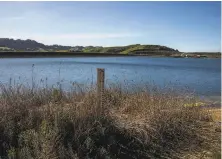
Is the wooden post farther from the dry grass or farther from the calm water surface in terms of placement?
the calm water surface

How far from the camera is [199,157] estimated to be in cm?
724

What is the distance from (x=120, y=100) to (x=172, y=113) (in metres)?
1.74

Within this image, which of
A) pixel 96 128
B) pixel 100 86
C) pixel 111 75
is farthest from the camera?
pixel 111 75

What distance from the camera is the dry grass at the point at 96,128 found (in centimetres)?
642

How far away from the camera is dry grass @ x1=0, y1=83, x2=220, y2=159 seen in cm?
642

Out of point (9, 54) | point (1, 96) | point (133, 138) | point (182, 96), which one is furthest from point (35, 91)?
point (9, 54)

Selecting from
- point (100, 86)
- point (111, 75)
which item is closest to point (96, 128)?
point (100, 86)

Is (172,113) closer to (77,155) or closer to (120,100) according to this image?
(120,100)

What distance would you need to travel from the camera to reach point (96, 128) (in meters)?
7.28

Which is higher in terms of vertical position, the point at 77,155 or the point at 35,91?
the point at 35,91

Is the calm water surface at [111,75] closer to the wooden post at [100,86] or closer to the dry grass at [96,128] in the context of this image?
the wooden post at [100,86]

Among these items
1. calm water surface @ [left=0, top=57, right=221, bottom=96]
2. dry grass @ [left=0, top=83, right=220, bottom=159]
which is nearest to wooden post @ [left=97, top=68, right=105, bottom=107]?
dry grass @ [left=0, top=83, right=220, bottom=159]

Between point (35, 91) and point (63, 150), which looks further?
point (35, 91)

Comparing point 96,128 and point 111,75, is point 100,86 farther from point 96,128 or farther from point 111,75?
point 111,75
